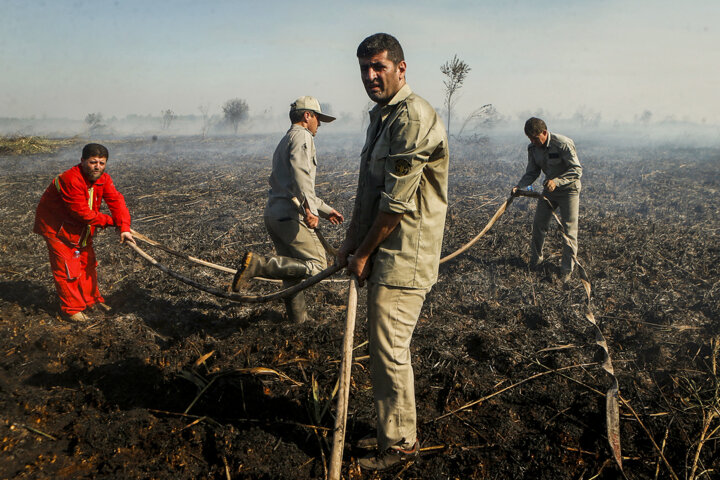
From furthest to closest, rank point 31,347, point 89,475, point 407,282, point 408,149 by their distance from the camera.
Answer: point 31,347 → point 89,475 → point 407,282 → point 408,149

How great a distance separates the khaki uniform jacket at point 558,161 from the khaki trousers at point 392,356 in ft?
12.3

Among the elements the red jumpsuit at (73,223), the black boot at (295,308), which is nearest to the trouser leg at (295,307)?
the black boot at (295,308)

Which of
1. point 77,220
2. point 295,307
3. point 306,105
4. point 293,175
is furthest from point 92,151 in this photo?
point 295,307

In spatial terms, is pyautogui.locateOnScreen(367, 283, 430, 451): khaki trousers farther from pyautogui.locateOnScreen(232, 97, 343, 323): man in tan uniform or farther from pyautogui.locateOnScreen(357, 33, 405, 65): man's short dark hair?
pyautogui.locateOnScreen(232, 97, 343, 323): man in tan uniform

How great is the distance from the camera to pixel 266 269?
3.50 meters

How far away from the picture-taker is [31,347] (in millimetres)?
3691

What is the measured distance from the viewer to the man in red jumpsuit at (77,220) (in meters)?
3.93

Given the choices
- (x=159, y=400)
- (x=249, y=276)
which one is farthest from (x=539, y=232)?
(x=159, y=400)

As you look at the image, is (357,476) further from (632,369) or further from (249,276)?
(632,369)

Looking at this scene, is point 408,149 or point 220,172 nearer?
point 408,149

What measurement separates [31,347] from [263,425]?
2.34 metres

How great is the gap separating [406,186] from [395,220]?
18 centimetres

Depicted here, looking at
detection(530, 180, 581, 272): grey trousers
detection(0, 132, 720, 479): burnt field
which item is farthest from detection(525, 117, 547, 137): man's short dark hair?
detection(0, 132, 720, 479): burnt field

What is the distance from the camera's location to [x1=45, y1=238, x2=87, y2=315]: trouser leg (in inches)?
165
